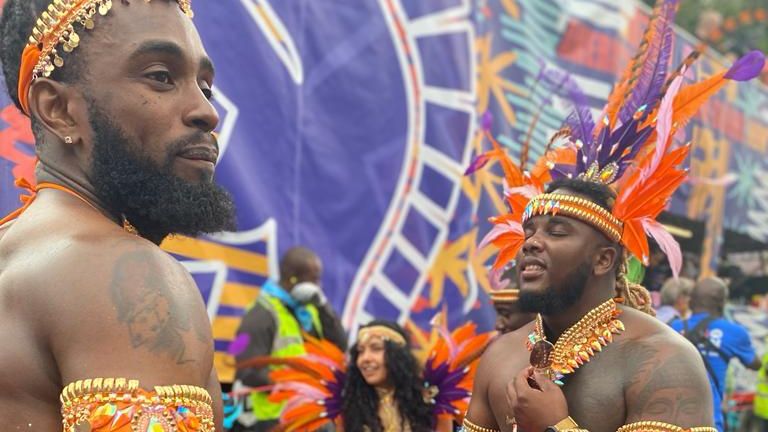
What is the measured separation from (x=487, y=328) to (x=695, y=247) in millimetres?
2043

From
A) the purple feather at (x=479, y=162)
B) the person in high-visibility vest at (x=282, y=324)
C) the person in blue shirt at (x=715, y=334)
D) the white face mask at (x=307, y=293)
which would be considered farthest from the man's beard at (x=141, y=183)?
the person in blue shirt at (x=715, y=334)

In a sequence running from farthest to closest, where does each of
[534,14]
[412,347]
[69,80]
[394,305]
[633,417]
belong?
[534,14] < [394,305] < [412,347] < [633,417] < [69,80]

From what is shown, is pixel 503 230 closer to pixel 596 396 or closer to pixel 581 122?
pixel 581 122

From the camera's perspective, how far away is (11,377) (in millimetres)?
1833

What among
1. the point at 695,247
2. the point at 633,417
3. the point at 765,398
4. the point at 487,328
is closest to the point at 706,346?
the point at 695,247

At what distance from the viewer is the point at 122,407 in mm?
1724

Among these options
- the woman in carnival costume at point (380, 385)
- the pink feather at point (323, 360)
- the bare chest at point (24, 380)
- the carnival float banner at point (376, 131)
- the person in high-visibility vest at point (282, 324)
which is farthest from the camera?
the person in high-visibility vest at point (282, 324)

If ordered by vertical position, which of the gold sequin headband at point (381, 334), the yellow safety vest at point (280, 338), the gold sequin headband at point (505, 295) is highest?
the gold sequin headband at point (505, 295)

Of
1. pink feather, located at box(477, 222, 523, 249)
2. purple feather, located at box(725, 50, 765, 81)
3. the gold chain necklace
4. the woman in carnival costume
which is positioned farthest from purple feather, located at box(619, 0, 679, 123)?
the woman in carnival costume

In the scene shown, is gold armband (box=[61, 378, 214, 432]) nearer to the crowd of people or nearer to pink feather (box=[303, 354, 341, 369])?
the crowd of people

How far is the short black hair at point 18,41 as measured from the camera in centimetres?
207

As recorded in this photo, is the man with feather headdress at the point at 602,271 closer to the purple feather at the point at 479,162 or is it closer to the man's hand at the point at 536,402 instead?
the man's hand at the point at 536,402

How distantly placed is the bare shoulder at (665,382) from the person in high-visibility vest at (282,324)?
10.9 ft

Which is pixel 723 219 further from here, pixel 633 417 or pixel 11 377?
pixel 11 377
